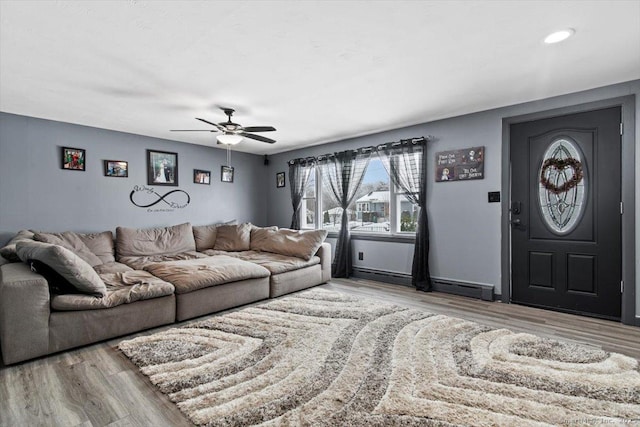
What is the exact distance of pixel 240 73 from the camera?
2832 millimetres

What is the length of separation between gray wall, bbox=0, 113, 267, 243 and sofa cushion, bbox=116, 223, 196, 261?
0.33m

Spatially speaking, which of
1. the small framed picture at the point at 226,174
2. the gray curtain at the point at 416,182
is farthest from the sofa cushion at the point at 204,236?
the gray curtain at the point at 416,182

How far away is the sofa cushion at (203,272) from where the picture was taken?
3.28 metres

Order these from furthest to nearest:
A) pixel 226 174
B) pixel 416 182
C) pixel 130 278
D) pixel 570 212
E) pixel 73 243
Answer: pixel 226 174 < pixel 416 182 < pixel 73 243 < pixel 570 212 < pixel 130 278

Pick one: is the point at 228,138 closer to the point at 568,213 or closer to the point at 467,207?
the point at 467,207

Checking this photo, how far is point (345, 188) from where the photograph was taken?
17.4 feet

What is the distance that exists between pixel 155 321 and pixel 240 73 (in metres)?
2.44

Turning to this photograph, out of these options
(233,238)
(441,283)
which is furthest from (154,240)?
(441,283)

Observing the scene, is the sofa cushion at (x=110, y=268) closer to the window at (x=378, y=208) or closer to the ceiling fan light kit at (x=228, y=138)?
the ceiling fan light kit at (x=228, y=138)

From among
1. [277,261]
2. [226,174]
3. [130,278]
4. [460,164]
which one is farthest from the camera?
[226,174]

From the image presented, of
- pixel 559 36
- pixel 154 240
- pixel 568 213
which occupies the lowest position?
pixel 154 240

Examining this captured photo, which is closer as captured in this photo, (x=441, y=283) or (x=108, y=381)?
(x=108, y=381)

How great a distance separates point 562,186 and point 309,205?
12.9 feet

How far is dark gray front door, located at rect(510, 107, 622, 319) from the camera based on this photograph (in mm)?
3162
